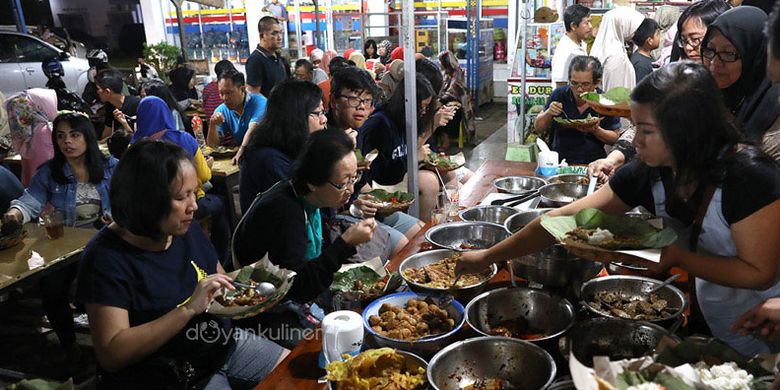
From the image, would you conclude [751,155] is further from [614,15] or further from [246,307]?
[614,15]

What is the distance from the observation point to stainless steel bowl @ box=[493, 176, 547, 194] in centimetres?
371

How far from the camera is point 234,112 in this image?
5.95 meters

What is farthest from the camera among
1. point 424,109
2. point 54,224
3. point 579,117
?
point 579,117

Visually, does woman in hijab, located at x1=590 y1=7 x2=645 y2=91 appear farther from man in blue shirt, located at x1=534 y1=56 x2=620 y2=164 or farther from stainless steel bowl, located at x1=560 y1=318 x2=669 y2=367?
stainless steel bowl, located at x1=560 y1=318 x2=669 y2=367

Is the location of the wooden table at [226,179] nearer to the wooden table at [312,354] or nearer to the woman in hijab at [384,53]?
the wooden table at [312,354]

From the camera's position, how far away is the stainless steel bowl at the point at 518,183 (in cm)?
371

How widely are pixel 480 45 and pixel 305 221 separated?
10.1 meters

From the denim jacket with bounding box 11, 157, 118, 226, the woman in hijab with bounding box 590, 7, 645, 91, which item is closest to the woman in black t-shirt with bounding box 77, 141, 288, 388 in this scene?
the denim jacket with bounding box 11, 157, 118, 226

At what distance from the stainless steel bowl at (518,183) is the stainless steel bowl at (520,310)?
5.41 ft

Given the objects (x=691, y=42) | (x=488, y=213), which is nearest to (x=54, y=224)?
(x=488, y=213)

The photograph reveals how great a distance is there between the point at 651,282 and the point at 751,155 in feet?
2.09

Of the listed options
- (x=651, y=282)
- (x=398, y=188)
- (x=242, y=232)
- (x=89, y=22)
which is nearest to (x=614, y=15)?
(x=398, y=188)

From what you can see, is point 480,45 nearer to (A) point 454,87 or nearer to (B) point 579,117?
(A) point 454,87

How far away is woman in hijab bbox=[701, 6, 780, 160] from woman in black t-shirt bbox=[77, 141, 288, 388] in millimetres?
2477
